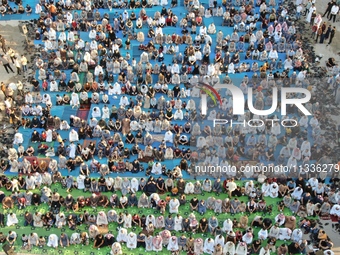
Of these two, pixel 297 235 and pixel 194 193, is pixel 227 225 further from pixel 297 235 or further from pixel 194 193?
pixel 297 235

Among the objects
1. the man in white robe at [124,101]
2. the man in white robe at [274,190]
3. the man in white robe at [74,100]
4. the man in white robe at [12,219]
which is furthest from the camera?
the man in white robe at [74,100]

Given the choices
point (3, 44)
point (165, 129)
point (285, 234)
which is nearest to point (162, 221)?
point (285, 234)

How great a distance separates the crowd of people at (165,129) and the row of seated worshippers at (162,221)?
5 cm

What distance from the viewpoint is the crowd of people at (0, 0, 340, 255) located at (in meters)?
25.3

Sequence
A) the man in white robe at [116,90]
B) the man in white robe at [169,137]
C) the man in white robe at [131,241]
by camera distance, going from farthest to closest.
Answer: the man in white robe at [116,90] < the man in white robe at [169,137] < the man in white robe at [131,241]

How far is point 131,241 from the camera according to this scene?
2472 cm

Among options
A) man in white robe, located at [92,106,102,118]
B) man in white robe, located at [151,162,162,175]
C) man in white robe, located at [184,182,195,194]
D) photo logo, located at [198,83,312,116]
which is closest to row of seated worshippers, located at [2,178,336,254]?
man in white robe, located at [184,182,195,194]

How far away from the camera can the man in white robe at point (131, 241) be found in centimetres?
2464

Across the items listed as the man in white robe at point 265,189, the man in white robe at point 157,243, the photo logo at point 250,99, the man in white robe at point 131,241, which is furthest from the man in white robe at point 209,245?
the photo logo at point 250,99

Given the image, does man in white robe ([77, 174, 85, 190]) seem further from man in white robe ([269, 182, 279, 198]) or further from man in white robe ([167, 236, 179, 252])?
man in white robe ([269, 182, 279, 198])

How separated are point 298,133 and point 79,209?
11224 millimetres

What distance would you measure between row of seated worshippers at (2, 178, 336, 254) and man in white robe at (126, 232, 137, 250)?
0.04 meters

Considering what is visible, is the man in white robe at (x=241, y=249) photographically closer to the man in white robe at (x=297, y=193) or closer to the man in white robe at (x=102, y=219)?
the man in white robe at (x=297, y=193)

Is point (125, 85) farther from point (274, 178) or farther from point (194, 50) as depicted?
point (274, 178)
